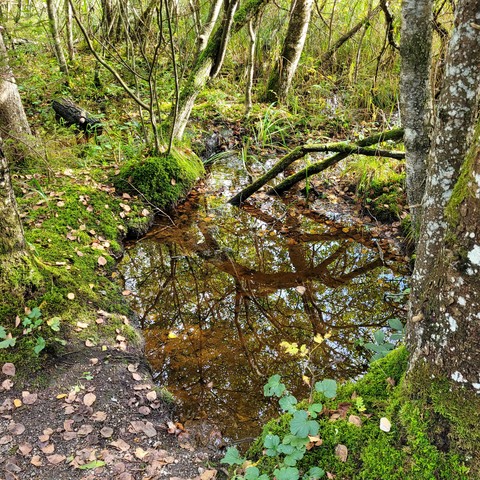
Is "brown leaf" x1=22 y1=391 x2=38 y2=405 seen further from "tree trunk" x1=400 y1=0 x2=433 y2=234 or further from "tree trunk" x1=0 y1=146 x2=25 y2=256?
"tree trunk" x1=400 y1=0 x2=433 y2=234

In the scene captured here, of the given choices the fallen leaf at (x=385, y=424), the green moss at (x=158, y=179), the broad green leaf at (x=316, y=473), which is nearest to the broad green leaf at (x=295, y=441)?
the broad green leaf at (x=316, y=473)

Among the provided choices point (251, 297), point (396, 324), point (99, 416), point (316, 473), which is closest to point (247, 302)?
point (251, 297)

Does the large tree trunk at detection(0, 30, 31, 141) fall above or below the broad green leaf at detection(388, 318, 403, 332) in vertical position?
above

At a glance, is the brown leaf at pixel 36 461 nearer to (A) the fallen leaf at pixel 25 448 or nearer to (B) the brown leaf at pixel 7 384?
(A) the fallen leaf at pixel 25 448

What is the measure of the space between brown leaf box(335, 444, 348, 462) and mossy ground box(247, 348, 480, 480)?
13 mm

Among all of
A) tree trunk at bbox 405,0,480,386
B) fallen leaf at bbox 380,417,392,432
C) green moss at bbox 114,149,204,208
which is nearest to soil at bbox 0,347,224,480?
fallen leaf at bbox 380,417,392,432

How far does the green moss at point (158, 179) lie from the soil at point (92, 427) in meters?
2.82

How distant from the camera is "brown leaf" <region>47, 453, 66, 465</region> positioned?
2.42 m

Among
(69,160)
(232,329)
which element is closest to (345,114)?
(69,160)

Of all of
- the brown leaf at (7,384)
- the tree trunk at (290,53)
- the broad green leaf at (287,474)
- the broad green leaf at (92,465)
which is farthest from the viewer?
the tree trunk at (290,53)

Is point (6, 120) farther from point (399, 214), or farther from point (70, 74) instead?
point (399, 214)

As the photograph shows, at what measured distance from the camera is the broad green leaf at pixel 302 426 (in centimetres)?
198

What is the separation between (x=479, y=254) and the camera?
1518 millimetres

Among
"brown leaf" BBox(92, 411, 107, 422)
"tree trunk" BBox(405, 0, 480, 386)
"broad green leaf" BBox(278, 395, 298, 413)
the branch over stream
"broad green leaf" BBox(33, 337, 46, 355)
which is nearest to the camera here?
"tree trunk" BBox(405, 0, 480, 386)
